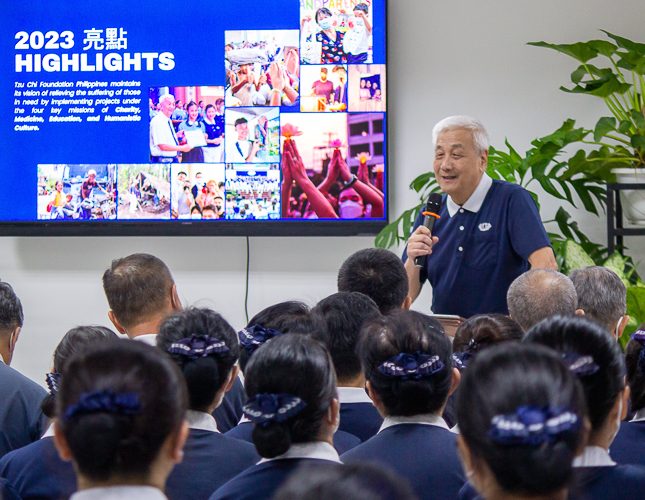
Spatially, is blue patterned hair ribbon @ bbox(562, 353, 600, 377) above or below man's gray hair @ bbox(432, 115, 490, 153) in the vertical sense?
below

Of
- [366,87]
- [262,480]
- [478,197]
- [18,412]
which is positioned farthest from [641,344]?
[366,87]

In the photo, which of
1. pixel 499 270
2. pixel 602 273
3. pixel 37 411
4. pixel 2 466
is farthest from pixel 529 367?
pixel 499 270

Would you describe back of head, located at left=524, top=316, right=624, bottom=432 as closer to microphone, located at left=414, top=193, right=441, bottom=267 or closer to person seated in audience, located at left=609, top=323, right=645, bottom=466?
person seated in audience, located at left=609, top=323, right=645, bottom=466

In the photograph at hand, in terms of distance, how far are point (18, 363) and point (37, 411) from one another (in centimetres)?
242

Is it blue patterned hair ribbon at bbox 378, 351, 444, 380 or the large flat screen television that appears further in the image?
the large flat screen television

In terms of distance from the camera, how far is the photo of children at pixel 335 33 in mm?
3623

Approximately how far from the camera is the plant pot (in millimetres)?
3154

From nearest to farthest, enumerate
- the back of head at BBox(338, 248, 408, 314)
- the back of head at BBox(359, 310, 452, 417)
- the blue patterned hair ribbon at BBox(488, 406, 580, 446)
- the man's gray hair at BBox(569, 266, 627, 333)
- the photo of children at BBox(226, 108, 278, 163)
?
the blue patterned hair ribbon at BBox(488, 406, 580, 446) → the back of head at BBox(359, 310, 452, 417) → the man's gray hair at BBox(569, 266, 627, 333) → the back of head at BBox(338, 248, 408, 314) → the photo of children at BBox(226, 108, 278, 163)

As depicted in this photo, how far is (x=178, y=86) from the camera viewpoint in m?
3.74

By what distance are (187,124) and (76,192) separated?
0.78 m

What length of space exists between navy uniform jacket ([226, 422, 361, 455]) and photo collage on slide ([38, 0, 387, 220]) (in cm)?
225

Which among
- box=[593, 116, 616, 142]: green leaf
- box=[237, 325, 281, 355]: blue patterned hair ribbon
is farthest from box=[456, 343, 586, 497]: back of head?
box=[593, 116, 616, 142]: green leaf

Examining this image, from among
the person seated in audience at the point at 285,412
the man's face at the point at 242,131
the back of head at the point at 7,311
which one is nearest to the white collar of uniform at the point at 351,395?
the person seated in audience at the point at 285,412

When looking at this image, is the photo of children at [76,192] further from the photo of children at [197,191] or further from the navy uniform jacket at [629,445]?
the navy uniform jacket at [629,445]
